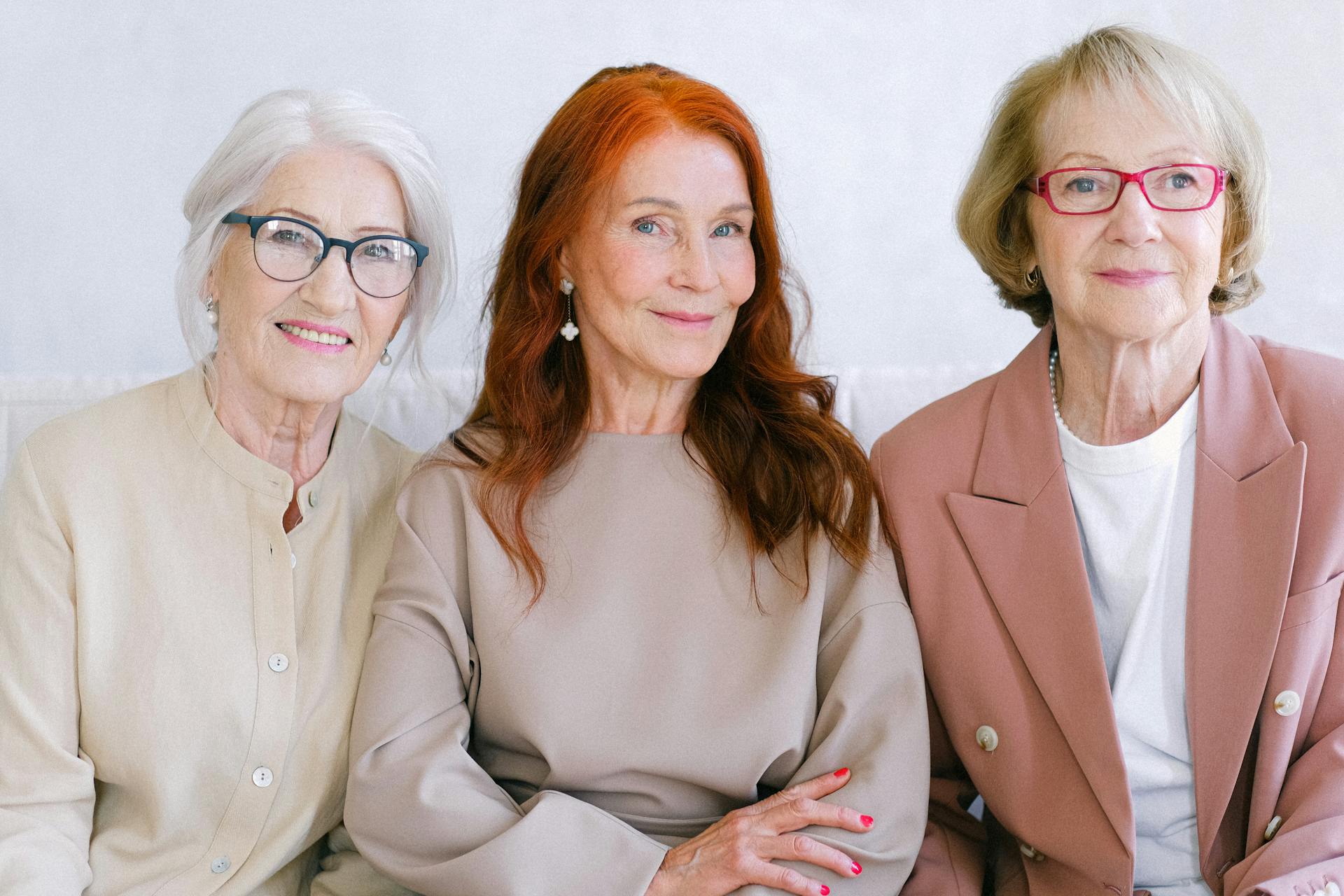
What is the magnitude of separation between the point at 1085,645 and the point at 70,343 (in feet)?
7.67

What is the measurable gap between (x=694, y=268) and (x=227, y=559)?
87cm

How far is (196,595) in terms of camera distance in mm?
2010

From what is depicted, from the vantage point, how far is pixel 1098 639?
1.94 metres

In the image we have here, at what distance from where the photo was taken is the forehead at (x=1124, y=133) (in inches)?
77.2

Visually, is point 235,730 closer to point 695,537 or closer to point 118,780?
point 118,780

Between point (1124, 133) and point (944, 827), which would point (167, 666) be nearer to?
point (944, 827)

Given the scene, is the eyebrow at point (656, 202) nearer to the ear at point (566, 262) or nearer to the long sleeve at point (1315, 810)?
the ear at point (566, 262)

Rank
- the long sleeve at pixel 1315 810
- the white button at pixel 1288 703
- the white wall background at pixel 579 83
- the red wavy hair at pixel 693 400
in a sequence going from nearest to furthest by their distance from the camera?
the long sleeve at pixel 1315 810 → the white button at pixel 1288 703 → the red wavy hair at pixel 693 400 → the white wall background at pixel 579 83

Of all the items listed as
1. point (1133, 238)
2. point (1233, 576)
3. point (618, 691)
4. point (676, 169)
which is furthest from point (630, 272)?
point (1233, 576)

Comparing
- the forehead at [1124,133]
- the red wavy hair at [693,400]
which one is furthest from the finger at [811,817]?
the forehead at [1124,133]

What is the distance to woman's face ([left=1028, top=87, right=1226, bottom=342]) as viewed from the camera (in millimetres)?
1956

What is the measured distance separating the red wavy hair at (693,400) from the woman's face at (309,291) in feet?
0.78

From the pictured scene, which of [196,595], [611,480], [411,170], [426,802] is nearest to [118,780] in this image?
[196,595]

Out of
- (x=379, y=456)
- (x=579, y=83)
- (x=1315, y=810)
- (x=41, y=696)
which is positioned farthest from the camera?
(x=579, y=83)
